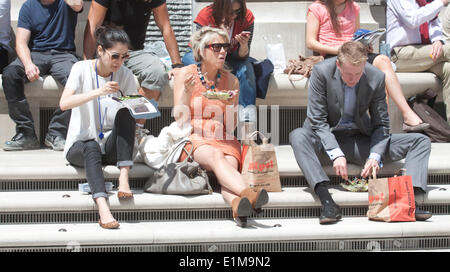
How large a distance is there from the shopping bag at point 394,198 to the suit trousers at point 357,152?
0.68 feet

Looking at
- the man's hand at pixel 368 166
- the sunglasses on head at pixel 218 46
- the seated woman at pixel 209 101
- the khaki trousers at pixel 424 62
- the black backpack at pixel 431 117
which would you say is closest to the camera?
the man's hand at pixel 368 166

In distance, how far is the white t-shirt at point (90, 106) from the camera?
16.4 feet

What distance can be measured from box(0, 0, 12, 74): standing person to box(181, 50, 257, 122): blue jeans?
66.4 inches

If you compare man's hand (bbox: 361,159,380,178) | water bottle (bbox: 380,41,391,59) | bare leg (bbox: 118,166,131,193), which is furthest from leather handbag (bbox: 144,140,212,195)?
water bottle (bbox: 380,41,391,59)

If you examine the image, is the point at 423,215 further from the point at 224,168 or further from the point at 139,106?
the point at 139,106

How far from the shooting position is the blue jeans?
18.9 ft

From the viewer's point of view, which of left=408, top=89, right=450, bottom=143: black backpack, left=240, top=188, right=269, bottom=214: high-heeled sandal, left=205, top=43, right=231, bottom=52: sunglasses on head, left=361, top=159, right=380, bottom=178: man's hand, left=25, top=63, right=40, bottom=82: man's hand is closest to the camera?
left=240, top=188, right=269, bottom=214: high-heeled sandal

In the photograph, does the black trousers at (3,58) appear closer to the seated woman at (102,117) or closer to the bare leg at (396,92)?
the seated woman at (102,117)

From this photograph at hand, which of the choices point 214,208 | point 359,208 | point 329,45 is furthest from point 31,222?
point 329,45

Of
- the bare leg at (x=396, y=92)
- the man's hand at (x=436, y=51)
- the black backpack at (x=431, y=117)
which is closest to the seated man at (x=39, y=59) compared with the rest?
the bare leg at (x=396, y=92)

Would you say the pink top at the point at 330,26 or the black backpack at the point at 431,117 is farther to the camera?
the black backpack at the point at 431,117

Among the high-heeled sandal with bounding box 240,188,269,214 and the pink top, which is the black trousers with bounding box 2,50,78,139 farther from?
the pink top

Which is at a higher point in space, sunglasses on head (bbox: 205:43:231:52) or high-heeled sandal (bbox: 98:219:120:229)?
sunglasses on head (bbox: 205:43:231:52)
